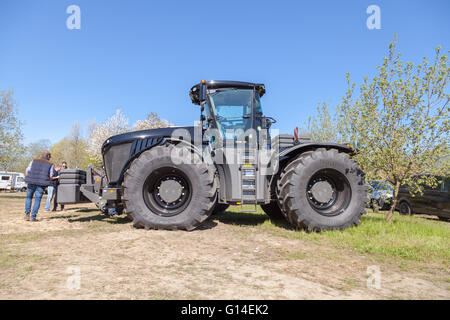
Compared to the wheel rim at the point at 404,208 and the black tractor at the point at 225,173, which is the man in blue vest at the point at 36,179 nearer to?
the black tractor at the point at 225,173

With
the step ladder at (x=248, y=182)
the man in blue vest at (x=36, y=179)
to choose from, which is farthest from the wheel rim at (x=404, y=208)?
the man in blue vest at (x=36, y=179)

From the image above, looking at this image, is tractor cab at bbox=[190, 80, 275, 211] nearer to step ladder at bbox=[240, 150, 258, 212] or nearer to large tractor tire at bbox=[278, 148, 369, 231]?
step ladder at bbox=[240, 150, 258, 212]

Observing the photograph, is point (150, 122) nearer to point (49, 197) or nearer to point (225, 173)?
point (49, 197)

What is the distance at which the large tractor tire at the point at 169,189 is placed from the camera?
4.93 meters

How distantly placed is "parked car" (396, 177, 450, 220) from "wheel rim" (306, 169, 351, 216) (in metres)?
6.43

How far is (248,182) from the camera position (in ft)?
16.7

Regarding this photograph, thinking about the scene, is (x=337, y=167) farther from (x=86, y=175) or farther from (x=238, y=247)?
(x=86, y=175)

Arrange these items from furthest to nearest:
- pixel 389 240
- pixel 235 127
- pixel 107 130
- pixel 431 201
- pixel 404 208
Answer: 1. pixel 107 130
2. pixel 404 208
3. pixel 431 201
4. pixel 235 127
5. pixel 389 240

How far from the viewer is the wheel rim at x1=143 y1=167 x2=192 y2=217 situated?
5162 mm

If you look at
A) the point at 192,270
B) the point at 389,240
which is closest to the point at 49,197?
the point at 192,270

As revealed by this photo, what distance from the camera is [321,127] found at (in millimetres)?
16422

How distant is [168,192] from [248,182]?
1.53 m
